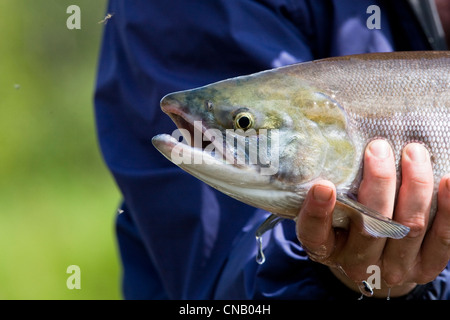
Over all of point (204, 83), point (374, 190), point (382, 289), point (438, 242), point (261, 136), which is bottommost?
point (382, 289)

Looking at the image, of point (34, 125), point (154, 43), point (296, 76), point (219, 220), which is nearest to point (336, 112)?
point (296, 76)

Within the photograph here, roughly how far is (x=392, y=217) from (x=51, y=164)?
448 centimetres

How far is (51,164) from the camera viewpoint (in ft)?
18.4

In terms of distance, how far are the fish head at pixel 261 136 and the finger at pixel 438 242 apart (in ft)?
0.80

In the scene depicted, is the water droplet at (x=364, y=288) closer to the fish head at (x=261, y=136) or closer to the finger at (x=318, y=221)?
the finger at (x=318, y=221)

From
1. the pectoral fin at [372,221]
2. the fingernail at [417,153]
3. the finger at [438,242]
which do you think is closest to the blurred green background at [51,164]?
the finger at [438,242]

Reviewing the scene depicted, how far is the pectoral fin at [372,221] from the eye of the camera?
4.62 feet

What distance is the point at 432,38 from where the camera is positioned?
2.08 metres

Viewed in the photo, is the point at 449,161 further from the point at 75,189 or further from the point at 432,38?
the point at 75,189

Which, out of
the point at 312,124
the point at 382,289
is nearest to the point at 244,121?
the point at 312,124

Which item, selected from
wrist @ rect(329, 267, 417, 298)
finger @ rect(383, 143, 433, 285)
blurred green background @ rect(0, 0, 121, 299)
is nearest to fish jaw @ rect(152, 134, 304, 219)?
finger @ rect(383, 143, 433, 285)

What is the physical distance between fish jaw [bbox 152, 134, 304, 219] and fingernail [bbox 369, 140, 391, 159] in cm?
19

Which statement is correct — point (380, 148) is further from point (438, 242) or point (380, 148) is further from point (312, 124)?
point (438, 242)
